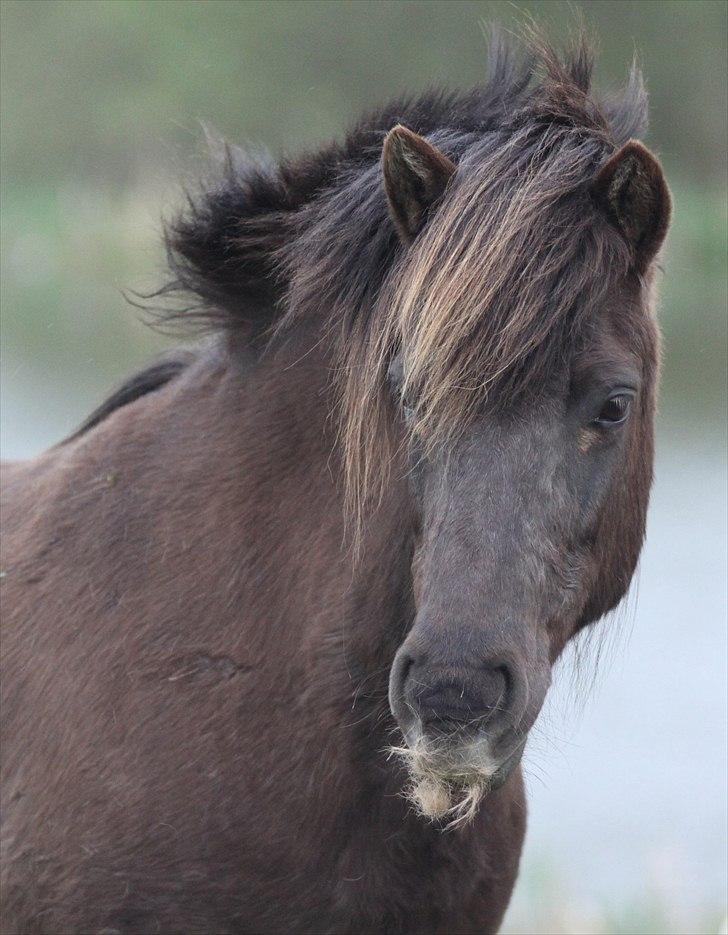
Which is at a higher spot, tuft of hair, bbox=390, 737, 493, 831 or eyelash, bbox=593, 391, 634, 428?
eyelash, bbox=593, 391, 634, 428

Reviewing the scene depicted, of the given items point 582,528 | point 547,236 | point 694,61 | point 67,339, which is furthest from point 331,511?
point 694,61

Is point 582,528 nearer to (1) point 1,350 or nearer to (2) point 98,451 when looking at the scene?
(2) point 98,451

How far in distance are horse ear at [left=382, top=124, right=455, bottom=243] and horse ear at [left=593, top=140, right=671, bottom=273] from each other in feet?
0.91

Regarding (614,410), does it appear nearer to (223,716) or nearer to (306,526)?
(306,526)

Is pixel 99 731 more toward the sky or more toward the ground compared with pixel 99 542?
more toward the ground

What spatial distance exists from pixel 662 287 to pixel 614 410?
6.80m

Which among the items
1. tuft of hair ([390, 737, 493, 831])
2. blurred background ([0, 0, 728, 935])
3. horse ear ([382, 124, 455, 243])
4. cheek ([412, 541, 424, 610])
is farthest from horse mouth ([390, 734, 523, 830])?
horse ear ([382, 124, 455, 243])

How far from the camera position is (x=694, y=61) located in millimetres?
14242

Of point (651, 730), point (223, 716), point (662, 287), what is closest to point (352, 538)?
point (223, 716)

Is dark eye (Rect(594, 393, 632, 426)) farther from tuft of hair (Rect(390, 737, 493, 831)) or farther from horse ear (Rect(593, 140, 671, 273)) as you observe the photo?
tuft of hair (Rect(390, 737, 493, 831))

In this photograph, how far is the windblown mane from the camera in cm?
201

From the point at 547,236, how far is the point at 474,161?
0.22 metres

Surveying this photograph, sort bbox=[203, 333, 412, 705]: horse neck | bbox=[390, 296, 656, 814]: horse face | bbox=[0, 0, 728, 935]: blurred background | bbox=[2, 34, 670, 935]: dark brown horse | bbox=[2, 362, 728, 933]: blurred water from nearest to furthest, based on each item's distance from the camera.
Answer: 1. bbox=[390, 296, 656, 814]: horse face
2. bbox=[2, 34, 670, 935]: dark brown horse
3. bbox=[203, 333, 412, 705]: horse neck
4. bbox=[2, 362, 728, 933]: blurred water
5. bbox=[0, 0, 728, 935]: blurred background

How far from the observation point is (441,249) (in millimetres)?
2076
